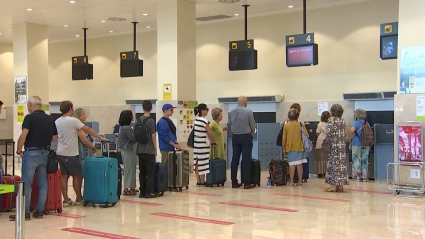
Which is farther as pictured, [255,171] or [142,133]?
[255,171]

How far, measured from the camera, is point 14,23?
590 inches

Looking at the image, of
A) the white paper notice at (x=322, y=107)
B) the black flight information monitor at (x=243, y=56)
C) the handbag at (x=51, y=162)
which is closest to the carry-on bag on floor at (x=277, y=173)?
the black flight information monitor at (x=243, y=56)

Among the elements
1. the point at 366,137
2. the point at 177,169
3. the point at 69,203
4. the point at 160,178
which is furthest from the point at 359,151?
the point at 69,203

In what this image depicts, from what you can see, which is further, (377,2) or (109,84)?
(109,84)

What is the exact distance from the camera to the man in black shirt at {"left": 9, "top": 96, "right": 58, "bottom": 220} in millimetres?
6891

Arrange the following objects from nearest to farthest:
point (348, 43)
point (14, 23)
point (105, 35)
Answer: point (348, 43), point (14, 23), point (105, 35)

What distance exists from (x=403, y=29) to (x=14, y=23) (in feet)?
33.6

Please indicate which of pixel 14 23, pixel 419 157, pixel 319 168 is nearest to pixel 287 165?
pixel 319 168

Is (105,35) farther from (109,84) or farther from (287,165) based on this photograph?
(287,165)

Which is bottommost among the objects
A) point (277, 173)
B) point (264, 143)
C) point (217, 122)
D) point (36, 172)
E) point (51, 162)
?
point (277, 173)

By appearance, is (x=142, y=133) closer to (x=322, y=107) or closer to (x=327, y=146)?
(x=327, y=146)

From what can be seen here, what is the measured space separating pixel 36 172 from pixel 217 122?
396cm

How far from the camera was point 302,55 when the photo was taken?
38.5 ft

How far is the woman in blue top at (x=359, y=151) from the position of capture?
1120 cm
